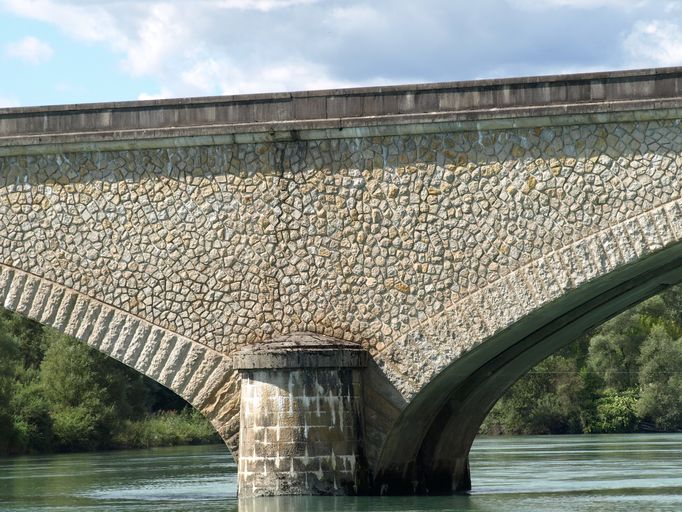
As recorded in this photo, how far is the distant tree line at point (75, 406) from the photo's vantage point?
97.8 ft

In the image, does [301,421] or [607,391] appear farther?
[607,391]

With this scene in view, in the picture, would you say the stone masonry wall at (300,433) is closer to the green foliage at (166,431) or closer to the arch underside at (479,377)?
the arch underside at (479,377)

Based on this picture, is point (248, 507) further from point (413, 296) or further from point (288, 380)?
point (413, 296)

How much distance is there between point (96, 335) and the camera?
45.5 ft

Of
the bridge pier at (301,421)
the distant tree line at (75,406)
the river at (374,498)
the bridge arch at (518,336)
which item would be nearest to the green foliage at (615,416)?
the river at (374,498)

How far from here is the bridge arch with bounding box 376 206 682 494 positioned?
12.3 m

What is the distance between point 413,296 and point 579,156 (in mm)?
1978

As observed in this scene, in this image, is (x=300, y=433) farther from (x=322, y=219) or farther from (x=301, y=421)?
(x=322, y=219)

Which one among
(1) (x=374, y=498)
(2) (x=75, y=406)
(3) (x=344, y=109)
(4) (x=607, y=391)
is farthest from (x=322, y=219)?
(4) (x=607, y=391)

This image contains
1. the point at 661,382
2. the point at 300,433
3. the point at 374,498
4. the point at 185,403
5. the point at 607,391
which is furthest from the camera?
the point at 607,391

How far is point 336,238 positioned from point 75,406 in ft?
65.2

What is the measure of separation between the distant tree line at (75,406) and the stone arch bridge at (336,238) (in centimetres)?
1524

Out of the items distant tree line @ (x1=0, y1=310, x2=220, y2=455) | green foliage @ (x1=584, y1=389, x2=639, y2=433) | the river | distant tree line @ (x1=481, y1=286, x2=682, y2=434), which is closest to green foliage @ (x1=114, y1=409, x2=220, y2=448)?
distant tree line @ (x1=0, y1=310, x2=220, y2=455)

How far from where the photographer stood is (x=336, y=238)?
13.4 meters
